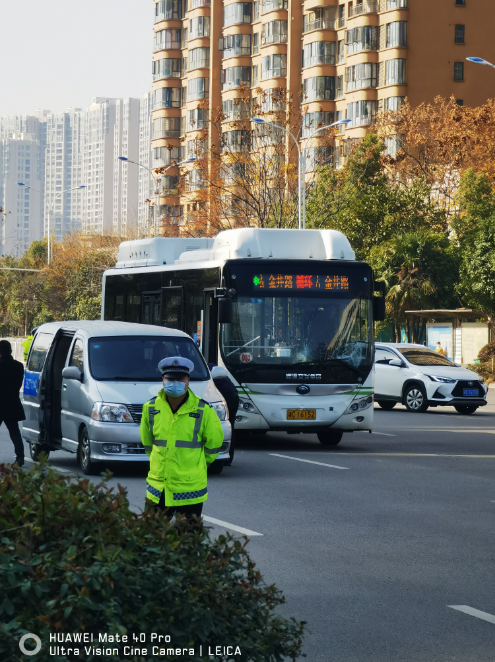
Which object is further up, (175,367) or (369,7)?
(369,7)

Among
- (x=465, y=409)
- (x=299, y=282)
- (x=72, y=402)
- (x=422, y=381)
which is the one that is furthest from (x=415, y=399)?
(x=72, y=402)

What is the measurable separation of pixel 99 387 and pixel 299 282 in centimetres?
484

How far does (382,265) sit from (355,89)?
3245 centimetres

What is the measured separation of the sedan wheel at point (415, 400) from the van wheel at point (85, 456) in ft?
46.1

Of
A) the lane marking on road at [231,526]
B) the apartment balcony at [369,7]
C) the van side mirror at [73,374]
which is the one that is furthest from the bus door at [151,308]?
the apartment balcony at [369,7]

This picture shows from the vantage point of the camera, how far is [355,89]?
2891 inches

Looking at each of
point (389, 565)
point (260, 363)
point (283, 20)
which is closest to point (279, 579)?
point (389, 565)

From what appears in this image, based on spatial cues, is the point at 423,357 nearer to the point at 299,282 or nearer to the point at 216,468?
the point at 299,282

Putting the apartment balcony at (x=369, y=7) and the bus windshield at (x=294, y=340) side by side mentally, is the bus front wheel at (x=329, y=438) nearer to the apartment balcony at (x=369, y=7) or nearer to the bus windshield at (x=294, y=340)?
the bus windshield at (x=294, y=340)

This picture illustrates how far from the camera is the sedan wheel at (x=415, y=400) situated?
26625 mm

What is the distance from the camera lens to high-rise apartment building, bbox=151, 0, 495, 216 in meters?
71.6

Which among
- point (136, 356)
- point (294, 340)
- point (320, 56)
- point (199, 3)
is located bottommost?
point (136, 356)

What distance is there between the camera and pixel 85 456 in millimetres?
13633

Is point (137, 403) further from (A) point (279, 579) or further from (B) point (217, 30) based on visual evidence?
(B) point (217, 30)
